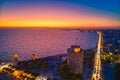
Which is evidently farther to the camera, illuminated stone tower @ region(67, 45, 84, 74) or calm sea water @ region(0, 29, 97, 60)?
calm sea water @ region(0, 29, 97, 60)

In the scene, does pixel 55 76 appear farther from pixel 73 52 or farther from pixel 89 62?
pixel 89 62

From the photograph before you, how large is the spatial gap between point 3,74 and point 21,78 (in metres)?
2.07

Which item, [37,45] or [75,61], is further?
[37,45]

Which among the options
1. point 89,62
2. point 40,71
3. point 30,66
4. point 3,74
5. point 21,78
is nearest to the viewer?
point 21,78

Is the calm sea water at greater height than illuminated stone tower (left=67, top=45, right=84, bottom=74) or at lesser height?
lesser

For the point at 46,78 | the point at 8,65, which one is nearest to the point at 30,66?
the point at 8,65

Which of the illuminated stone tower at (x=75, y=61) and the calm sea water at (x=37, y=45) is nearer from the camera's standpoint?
the illuminated stone tower at (x=75, y=61)

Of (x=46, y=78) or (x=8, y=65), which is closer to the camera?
(x=46, y=78)

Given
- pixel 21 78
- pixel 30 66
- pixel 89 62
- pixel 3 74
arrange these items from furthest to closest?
pixel 89 62 < pixel 30 66 < pixel 3 74 < pixel 21 78

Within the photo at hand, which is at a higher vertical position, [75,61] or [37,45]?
[75,61]

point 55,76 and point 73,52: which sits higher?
point 73,52

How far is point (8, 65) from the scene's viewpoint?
19406 millimetres

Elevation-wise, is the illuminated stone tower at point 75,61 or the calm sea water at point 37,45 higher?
the illuminated stone tower at point 75,61

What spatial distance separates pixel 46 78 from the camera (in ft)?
51.8
